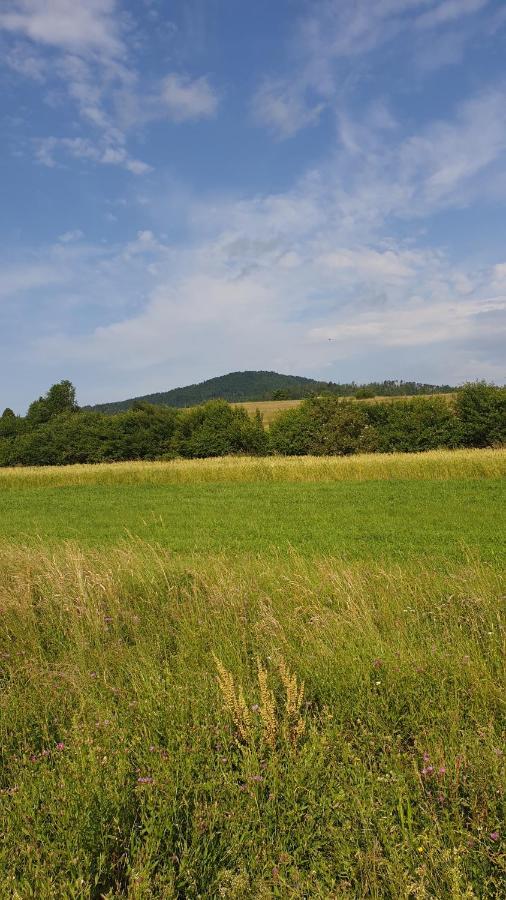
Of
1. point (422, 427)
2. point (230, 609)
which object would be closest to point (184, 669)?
point (230, 609)

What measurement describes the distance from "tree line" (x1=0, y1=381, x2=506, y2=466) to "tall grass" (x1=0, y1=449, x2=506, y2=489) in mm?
12571

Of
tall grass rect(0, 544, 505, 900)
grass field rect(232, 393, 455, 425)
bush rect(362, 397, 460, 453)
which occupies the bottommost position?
tall grass rect(0, 544, 505, 900)

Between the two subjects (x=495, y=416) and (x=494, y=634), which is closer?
(x=494, y=634)

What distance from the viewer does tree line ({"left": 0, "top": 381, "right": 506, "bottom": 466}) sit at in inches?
A: 1726

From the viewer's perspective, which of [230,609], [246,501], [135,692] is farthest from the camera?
[246,501]

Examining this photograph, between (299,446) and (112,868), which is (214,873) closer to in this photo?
(112,868)

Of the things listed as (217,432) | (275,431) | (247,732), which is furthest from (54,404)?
(247,732)

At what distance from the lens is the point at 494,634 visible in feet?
15.6

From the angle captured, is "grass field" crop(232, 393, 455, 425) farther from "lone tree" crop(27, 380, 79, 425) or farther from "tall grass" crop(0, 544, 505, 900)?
"tall grass" crop(0, 544, 505, 900)

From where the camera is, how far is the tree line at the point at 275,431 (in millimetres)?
43844

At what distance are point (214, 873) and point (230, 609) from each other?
10.7 feet

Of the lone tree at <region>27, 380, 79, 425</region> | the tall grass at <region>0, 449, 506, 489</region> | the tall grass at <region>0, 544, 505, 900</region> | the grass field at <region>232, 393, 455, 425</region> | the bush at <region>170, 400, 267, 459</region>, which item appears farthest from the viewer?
the lone tree at <region>27, 380, 79, 425</region>

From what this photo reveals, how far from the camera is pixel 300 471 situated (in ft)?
99.2

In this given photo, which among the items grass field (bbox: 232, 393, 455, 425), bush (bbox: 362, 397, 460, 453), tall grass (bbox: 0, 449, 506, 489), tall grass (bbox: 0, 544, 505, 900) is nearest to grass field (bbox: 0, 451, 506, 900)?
tall grass (bbox: 0, 544, 505, 900)
